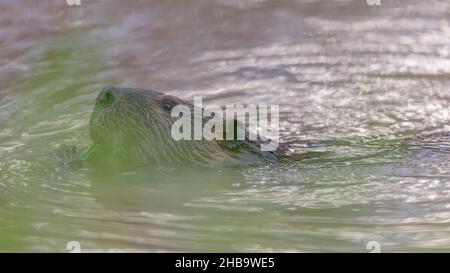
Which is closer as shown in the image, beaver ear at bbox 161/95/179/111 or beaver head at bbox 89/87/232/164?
beaver head at bbox 89/87/232/164

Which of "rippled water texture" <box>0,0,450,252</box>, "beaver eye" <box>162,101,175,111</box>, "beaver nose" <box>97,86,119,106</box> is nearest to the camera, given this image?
"rippled water texture" <box>0,0,450,252</box>

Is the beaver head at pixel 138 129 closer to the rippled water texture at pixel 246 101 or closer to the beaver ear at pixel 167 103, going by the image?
the beaver ear at pixel 167 103

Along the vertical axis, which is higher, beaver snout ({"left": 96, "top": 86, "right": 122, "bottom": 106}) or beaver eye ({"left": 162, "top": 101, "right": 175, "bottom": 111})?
beaver snout ({"left": 96, "top": 86, "right": 122, "bottom": 106})

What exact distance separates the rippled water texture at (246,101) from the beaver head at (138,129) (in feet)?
0.49

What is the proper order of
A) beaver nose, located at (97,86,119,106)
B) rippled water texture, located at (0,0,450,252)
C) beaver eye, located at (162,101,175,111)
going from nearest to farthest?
rippled water texture, located at (0,0,450,252), beaver nose, located at (97,86,119,106), beaver eye, located at (162,101,175,111)

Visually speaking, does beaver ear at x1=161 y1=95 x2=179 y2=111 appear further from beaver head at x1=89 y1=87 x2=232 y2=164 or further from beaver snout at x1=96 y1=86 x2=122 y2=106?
beaver snout at x1=96 y1=86 x2=122 y2=106

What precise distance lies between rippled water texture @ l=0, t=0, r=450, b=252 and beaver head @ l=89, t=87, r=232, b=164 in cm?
15

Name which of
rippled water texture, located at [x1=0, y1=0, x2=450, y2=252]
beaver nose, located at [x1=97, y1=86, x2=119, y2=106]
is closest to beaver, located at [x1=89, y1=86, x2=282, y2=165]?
beaver nose, located at [x1=97, y1=86, x2=119, y2=106]

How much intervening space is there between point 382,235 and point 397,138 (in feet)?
8.30

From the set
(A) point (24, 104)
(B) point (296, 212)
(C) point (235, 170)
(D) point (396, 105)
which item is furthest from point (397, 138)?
(A) point (24, 104)

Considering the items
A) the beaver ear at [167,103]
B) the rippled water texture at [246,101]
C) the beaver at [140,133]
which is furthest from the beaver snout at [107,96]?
the rippled water texture at [246,101]

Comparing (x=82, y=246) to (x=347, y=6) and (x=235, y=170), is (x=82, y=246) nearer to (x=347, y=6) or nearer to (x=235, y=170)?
(x=235, y=170)

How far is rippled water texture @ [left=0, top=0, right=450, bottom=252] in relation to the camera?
499 centimetres

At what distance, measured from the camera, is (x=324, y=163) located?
6547mm
